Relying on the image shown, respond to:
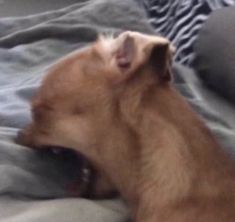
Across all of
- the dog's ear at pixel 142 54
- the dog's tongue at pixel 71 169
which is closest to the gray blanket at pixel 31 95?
the dog's tongue at pixel 71 169

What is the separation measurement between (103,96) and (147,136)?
10cm

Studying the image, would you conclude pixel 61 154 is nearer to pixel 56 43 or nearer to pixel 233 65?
pixel 233 65

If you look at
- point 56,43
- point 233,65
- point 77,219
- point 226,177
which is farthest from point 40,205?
point 56,43

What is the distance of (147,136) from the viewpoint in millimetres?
1233

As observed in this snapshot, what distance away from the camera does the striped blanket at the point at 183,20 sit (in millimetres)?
1901

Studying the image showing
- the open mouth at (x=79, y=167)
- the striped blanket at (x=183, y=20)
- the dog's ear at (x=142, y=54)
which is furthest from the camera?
the striped blanket at (x=183, y=20)

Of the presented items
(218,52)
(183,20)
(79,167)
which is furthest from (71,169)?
(183,20)

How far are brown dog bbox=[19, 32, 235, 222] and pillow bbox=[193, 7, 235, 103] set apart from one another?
1.30 feet

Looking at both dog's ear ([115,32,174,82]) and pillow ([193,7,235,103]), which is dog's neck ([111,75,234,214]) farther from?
pillow ([193,7,235,103])

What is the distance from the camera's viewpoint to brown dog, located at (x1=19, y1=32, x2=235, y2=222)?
123cm

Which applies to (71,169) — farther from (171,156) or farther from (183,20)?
(183,20)

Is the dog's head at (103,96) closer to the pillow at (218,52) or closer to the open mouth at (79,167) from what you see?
the open mouth at (79,167)

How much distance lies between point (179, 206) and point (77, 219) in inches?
7.1

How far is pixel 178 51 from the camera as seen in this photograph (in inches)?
75.9
